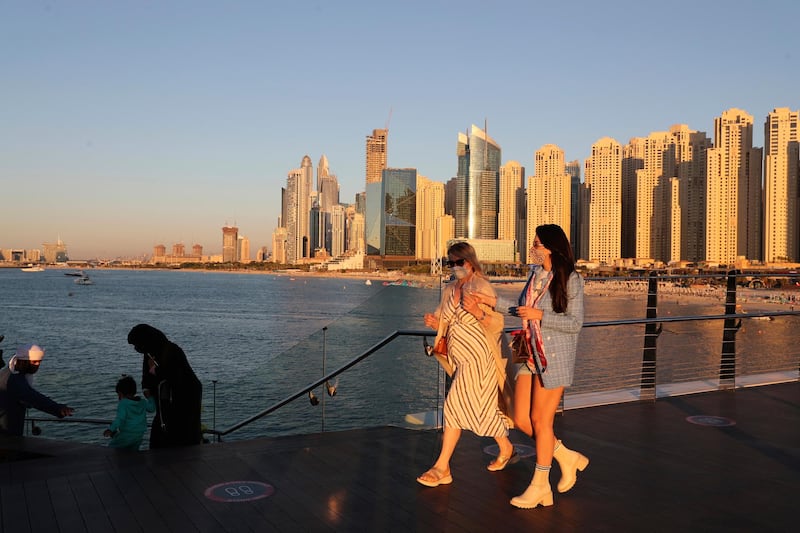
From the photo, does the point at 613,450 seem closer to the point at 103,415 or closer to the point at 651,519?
the point at 651,519

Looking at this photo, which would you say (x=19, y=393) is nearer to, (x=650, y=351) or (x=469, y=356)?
(x=469, y=356)

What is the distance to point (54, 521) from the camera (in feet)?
10.3

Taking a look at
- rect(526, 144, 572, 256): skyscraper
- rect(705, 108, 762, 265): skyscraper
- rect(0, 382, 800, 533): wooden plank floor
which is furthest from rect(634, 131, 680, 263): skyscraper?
rect(0, 382, 800, 533): wooden plank floor

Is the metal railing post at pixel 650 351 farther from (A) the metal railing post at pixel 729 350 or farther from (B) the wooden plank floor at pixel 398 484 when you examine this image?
(B) the wooden plank floor at pixel 398 484

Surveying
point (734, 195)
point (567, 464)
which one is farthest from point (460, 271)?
point (734, 195)

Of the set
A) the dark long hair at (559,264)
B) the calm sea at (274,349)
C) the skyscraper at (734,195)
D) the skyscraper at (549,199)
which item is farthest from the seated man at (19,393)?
the skyscraper at (549,199)

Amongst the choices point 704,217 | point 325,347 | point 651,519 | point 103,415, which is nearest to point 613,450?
point 651,519

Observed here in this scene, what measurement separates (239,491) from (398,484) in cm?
87

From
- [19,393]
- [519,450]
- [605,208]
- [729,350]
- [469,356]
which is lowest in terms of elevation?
[519,450]

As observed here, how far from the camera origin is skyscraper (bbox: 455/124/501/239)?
186500 millimetres

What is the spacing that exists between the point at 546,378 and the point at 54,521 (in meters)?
2.50

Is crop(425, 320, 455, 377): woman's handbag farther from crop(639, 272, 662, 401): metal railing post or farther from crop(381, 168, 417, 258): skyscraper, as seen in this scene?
crop(381, 168, 417, 258): skyscraper

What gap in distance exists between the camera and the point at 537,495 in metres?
3.44

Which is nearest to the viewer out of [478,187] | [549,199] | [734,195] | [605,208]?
[734,195]
